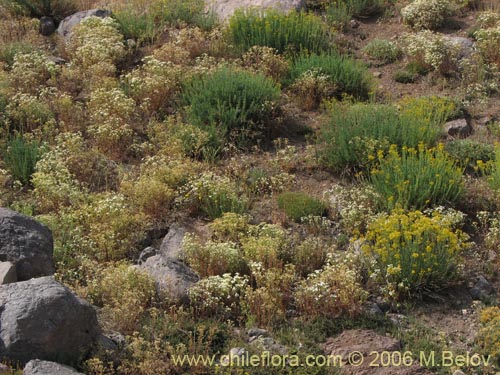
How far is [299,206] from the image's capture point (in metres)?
9.88

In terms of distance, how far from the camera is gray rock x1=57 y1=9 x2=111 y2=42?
14846 mm

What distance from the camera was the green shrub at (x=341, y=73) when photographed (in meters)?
12.6

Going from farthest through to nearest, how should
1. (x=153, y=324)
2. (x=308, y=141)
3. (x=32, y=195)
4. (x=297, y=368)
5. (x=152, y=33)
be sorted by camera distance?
(x=152, y=33), (x=308, y=141), (x=32, y=195), (x=153, y=324), (x=297, y=368)

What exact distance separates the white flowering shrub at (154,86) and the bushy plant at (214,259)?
12.7 feet

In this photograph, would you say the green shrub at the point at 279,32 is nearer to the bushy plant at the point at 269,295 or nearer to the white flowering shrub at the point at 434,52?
the white flowering shrub at the point at 434,52

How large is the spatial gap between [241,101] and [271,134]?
2.18 feet

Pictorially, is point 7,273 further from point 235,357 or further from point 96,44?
point 96,44

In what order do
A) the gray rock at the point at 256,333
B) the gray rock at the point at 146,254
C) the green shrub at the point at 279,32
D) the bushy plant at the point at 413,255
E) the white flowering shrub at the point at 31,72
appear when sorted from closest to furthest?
the gray rock at the point at 256,333 < the bushy plant at the point at 413,255 < the gray rock at the point at 146,254 < the white flowering shrub at the point at 31,72 < the green shrub at the point at 279,32

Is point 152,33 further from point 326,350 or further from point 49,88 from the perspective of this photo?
point 326,350

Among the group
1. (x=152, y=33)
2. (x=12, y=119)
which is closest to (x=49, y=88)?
Answer: (x=12, y=119)

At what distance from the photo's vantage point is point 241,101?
465 inches

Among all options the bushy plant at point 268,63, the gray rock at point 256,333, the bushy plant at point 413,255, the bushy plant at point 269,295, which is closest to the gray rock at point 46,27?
the bushy plant at point 268,63

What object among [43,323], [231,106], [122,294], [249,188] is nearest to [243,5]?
[231,106]

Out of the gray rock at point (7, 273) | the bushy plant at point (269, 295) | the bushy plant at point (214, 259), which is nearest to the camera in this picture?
the gray rock at point (7, 273)
